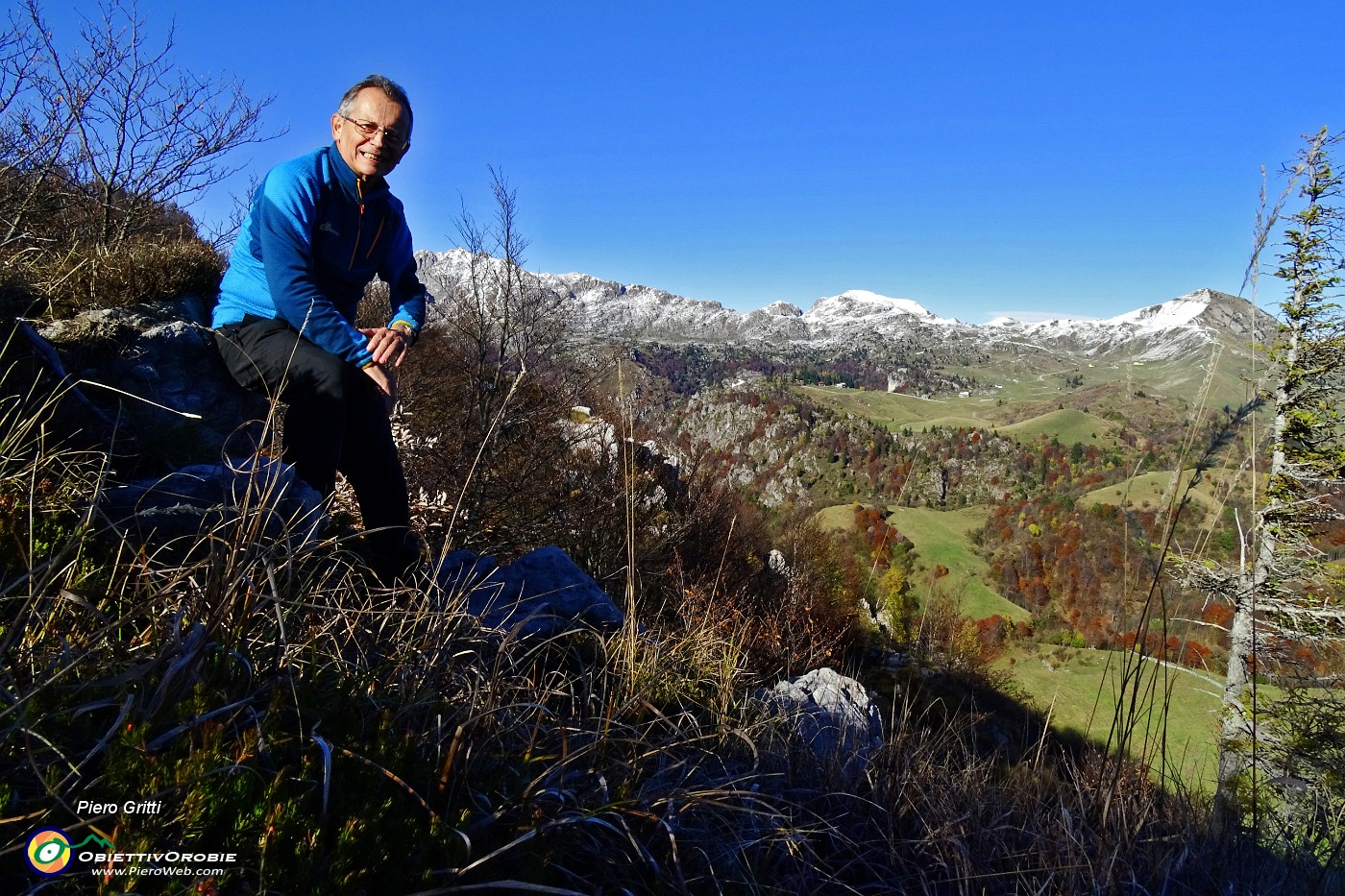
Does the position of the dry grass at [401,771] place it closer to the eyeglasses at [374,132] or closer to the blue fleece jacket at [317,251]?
the blue fleece jacket at [317,251]

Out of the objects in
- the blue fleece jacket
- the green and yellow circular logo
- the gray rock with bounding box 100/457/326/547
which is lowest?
the green and yellow circular logo

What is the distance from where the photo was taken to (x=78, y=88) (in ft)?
27.4

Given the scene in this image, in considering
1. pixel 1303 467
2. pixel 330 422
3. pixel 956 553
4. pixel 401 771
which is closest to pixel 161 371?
pixel 330 422

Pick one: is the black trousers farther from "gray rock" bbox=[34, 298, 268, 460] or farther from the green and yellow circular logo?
the green and yellow circular logo

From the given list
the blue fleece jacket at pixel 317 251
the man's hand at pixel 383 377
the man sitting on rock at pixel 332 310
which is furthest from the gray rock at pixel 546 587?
the blue fleece jacket at pixel 317 251

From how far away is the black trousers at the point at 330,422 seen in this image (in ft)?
8.53

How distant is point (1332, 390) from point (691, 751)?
22864 millimetres

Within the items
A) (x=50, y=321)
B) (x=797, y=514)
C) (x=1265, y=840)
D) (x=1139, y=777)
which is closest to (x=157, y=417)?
(x=50, y=321)

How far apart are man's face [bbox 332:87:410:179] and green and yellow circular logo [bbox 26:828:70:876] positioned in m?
2.43

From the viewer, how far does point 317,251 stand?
273cm

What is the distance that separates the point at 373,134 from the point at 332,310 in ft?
2.43

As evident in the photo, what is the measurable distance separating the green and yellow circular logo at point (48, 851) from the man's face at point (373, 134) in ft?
7.98

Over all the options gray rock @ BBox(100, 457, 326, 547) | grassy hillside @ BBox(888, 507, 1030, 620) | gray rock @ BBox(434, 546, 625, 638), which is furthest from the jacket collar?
grassy hillside @ BBox(888, 507, 1030, 620)

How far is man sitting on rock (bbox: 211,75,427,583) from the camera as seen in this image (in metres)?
2.54
